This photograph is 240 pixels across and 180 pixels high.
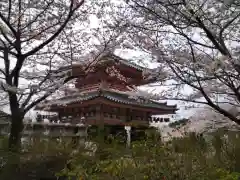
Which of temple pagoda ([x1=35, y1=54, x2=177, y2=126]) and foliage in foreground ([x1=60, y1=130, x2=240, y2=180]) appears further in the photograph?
temple pagoda ([x1=35, y1=54, x2=177, y2=126])

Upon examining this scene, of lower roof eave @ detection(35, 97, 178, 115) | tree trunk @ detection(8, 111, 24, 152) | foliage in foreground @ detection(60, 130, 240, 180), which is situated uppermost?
lower roof eave @ detection(35, 97, 178, 115)

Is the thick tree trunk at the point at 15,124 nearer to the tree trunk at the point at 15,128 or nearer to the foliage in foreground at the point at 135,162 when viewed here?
the tree trunk at the point at 15,128

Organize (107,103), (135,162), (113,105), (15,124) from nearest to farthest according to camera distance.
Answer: (135,162)
(15,124)
(107,103)
(113,105)

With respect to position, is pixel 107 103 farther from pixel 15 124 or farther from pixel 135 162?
pixel 135 162

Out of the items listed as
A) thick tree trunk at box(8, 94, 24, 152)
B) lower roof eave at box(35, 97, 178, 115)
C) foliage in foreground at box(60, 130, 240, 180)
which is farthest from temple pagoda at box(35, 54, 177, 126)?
foliage in foreground at box(60, 130, 240, 180)

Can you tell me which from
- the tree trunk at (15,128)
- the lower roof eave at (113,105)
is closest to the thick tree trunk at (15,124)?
the tree trunk at (15,128)

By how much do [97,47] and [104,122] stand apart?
9.63m

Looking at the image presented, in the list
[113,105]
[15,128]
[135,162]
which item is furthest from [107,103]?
[135,162]

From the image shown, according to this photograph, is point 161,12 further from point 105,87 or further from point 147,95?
point 105,87

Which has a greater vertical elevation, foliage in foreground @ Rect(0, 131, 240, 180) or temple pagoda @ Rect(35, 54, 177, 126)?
temple pagoda @ Rect(35, 54, 177, 126)

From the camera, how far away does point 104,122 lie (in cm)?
1712

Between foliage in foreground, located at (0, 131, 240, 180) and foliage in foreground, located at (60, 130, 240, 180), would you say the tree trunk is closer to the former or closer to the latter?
foliage in foreground, located at (0, 131, 240, 180)

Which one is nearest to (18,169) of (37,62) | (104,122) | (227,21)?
(37,62)

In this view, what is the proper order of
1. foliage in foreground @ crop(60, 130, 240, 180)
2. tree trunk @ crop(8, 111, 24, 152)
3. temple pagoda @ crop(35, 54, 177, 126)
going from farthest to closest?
1. temple pagoda @ crop(35, 54, 177, 126)
2. tree trunk @ crop(8, 111, 24, 152)
3. foliage in foreground @ crop(60, 130, 240, 180)
